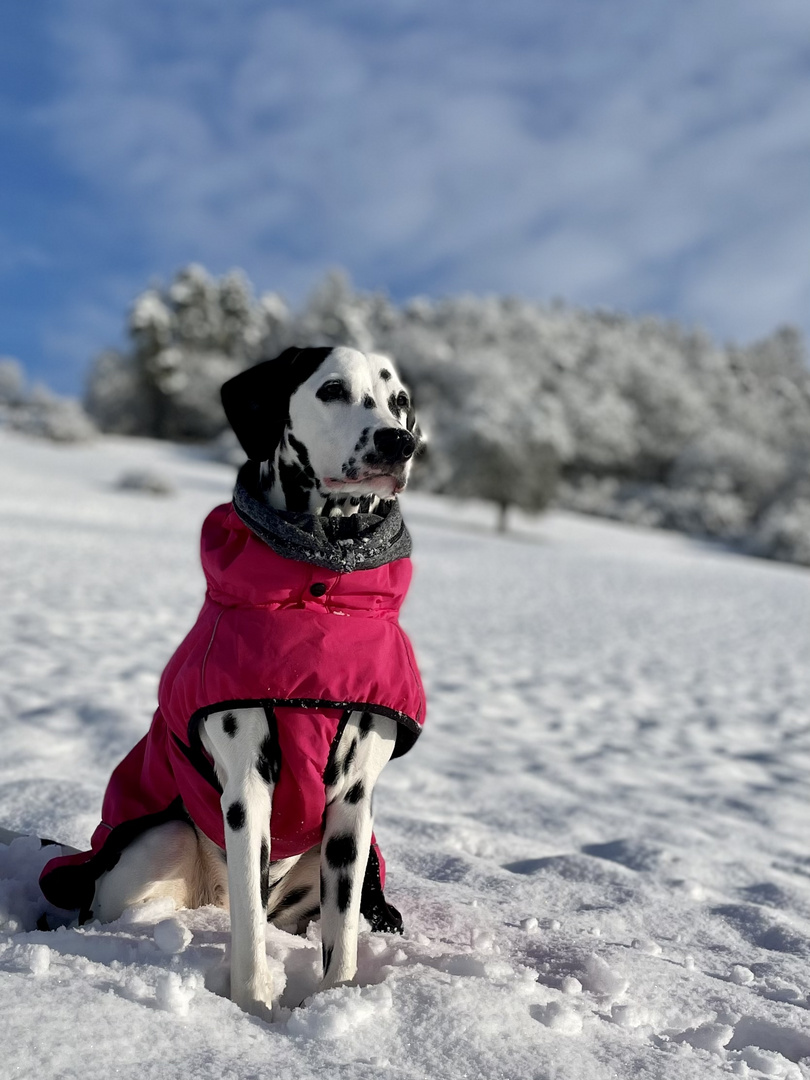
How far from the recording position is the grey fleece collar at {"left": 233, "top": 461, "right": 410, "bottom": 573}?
1927 millimetres

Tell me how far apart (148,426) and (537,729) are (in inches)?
1591

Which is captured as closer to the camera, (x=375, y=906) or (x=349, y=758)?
(x=349, y=758)

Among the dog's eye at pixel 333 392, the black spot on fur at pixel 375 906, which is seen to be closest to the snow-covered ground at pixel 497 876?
the black spot on fur at pixel 375 906

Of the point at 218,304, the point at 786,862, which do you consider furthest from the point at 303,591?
the point at 218,304

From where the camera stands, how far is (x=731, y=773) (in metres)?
4.81

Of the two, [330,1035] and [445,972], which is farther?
[445,972]

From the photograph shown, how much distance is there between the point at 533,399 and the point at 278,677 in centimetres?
3193

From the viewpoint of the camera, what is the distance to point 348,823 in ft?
6.29

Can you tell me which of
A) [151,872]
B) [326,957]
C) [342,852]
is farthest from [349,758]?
[151,872]

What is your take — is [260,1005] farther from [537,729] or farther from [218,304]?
[218,304]

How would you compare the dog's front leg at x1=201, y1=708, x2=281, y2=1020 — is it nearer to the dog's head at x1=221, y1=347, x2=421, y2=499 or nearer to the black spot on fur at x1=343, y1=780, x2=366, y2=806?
the black spot on fur at x1=343, y1=780, x2=366, y2=806

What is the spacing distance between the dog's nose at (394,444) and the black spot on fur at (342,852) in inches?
34.1

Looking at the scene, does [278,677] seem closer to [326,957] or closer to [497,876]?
[326,957]

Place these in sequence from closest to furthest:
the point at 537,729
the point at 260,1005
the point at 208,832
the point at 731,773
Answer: the point at 260,1005 → the point at 208,832 → the point at 731,773 → the point at 537,729
